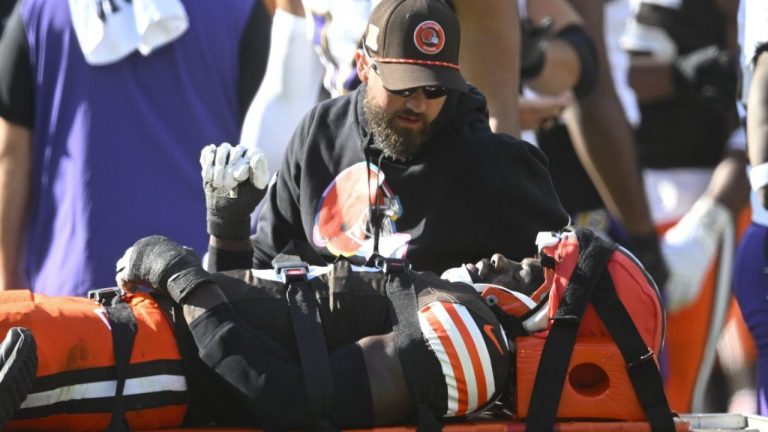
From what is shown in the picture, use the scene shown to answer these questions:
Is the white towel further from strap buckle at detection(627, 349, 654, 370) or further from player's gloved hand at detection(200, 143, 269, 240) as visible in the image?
strap buckle at detection(627, 349, 654, 370)

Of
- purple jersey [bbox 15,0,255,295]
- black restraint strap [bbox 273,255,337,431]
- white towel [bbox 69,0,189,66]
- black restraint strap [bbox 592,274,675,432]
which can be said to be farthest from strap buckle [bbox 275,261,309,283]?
white towel [bbox 69,0,189,66]

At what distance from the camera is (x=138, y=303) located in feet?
10.9

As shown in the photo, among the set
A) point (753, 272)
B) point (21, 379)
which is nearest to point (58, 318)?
point (21, 379)

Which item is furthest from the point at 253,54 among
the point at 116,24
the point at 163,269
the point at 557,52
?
the point at 163,269

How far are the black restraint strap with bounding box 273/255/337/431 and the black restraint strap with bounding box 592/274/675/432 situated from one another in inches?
25.0

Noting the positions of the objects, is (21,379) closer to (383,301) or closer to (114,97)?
(383,301)

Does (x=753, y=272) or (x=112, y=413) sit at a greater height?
(x=112, y=413)

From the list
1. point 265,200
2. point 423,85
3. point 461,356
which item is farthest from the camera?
point 265,200

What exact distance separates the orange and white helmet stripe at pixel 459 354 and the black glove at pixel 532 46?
208 centimetres

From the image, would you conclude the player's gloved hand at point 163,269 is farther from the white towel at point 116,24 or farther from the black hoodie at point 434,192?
the white towel at point 116,24

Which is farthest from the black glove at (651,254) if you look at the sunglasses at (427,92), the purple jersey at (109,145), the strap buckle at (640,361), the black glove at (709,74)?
the strap buckle at (640,361)

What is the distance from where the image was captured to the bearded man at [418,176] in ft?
12.8

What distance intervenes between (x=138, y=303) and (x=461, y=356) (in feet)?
2.34

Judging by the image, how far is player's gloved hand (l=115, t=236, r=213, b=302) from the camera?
3.28m
